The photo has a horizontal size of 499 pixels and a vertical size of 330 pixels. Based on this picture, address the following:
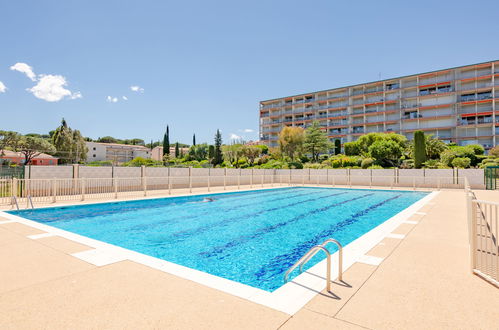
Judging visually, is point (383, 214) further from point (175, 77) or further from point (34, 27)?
point (175, 77)

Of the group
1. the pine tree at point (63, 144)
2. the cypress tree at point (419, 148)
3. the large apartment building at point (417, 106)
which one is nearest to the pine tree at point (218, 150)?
the large apartment building at point (417, 106)

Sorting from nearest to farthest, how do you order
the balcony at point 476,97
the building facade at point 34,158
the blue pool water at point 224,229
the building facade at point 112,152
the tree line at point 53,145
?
1. the blue pool water at point 224,229
2. the balcony at point 476,97
3. the tree line at point 53,145
4. the building facade at point 34,158
5. the building facade at point 112,152

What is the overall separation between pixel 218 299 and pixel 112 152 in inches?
3808

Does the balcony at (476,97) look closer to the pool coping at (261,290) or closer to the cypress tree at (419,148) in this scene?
the cypress tree at (419,148)

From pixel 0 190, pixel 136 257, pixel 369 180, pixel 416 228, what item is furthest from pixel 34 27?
pixel 369 180

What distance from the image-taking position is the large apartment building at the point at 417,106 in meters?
44.8

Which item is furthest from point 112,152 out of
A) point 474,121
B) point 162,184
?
point 474,121

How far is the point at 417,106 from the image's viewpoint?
1967 inches

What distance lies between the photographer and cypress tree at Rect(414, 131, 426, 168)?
95.5 ft

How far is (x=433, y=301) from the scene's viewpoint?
8.90 feet

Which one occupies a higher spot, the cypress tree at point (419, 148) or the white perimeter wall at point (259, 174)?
the cypress tree at point (419, 148)

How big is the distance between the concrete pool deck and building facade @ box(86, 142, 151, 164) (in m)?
80.2

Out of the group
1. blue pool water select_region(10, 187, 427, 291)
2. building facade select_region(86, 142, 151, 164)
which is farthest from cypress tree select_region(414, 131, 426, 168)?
building facade select_region(86, 142, 151, 164)

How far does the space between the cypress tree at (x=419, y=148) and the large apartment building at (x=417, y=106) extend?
945 inches
